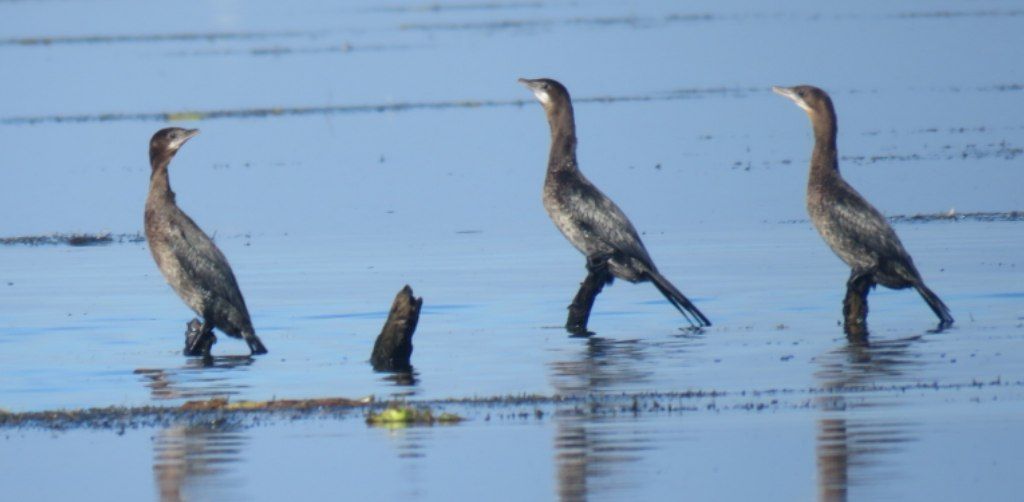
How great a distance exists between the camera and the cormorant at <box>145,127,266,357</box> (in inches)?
709

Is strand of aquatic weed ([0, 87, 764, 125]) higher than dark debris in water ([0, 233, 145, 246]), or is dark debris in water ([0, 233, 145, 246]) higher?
strand of aquatic weed ([0, 87, 764, 125])

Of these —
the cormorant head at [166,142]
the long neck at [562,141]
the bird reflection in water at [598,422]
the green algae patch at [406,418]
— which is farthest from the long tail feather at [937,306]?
the cormorant head at [166,142]

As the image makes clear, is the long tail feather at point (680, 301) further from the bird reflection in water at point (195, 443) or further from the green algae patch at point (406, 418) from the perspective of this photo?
the green algae patch at point (406, 418)

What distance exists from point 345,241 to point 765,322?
28.0 ft

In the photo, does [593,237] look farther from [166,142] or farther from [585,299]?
[166,142]

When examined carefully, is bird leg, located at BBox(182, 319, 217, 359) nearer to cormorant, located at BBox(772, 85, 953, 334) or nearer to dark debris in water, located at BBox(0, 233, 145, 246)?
cormorant, located at BBox(772, 85, 953, 334)

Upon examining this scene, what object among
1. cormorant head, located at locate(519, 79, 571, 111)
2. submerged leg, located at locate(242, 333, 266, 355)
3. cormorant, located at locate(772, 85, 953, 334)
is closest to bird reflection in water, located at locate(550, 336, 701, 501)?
cormorant, located at locate(772, 85, 953, 334)

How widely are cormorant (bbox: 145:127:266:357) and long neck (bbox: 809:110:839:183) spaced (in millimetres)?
4346

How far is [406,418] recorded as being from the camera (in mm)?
13711

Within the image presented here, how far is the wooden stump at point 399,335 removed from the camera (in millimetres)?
16344

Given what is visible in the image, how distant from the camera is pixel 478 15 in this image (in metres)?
86.6

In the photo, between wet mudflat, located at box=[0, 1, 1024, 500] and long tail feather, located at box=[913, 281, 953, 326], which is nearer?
wet mudflat, located at box=[0, 1, 1024, 500]

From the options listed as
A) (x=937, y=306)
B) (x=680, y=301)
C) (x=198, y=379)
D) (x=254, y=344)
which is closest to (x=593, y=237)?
(x=680, y=301)

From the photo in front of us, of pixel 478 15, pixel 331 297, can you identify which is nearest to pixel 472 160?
pixel 331 297
